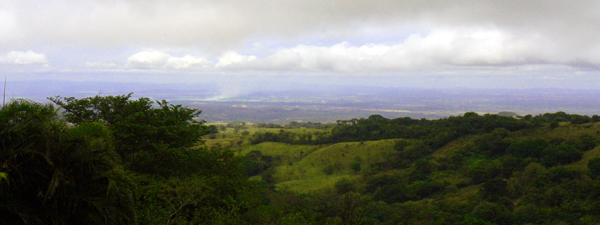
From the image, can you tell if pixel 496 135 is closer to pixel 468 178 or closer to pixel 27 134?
pixel 468 178

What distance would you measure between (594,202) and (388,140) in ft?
109

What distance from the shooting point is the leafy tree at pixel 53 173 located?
5.47 m

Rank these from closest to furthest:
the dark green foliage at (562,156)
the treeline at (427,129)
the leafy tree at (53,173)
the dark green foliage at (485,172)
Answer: the leafy tree at (53,173), the dark green foliage at (562,156), the dark green foliage at (485,172), the treeline at (427,129)

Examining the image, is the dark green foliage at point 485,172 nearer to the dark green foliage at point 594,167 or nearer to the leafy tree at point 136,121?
the dark green foliage at point 594,167

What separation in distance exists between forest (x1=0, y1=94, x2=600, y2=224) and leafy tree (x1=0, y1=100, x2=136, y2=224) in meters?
0.02

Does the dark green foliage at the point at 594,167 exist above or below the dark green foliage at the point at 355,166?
above

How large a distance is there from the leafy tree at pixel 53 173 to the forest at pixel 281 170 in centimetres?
2

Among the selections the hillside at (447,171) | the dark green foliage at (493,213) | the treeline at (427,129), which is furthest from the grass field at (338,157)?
the dark green foliage at (493,213)

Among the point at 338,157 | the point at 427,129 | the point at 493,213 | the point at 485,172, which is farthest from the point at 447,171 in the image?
the point at 427,129

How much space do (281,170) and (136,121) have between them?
3369 centimetres

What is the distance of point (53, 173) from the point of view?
18.7 feet

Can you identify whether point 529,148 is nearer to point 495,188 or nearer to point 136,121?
point 495,188

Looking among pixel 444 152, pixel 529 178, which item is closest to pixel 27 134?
pixel 529 178

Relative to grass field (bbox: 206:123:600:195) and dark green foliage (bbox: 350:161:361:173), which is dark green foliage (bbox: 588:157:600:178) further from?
dark green foliage (bbox: 350:161:361:173)
